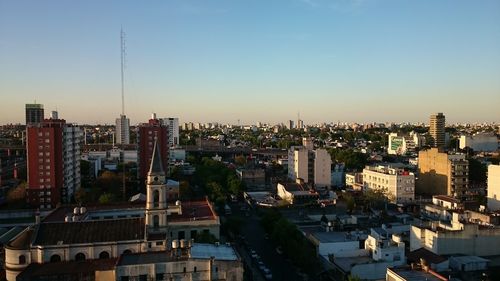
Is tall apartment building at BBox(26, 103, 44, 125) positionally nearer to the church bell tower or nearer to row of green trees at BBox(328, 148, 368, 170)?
row of green trees at BBox(328, 148, 368, 170)

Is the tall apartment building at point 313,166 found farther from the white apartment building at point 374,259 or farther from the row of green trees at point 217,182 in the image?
the white apartment building at point 374,259

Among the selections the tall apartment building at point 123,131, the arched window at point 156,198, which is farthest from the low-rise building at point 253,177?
the tall apartment building at point 123,131

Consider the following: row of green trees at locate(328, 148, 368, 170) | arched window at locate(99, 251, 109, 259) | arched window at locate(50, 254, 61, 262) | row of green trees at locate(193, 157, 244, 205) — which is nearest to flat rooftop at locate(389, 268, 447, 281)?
arched window at locate(99, 251, 109, 259)

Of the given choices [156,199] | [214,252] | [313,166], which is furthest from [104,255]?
[313,166]

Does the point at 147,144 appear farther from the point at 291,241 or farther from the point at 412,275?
the point at 412,275

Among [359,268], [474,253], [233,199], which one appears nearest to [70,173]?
[233,199]

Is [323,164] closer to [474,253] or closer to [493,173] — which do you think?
[493,173]
